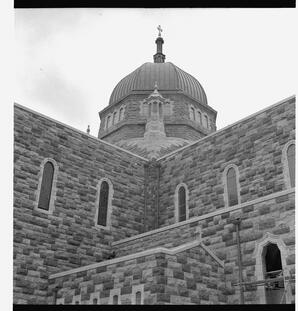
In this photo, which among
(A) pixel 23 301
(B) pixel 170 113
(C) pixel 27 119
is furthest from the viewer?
(B) pixel 170 113

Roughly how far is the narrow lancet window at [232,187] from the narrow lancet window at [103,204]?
4775 mm

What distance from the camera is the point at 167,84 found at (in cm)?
2523

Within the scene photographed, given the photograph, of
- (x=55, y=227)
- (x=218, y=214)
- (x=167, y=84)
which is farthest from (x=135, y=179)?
(x=167, y=84)

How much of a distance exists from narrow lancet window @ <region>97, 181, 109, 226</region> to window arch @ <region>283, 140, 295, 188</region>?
6.84 m

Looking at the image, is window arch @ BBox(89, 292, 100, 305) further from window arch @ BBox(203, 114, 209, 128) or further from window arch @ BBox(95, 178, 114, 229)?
window arch @ BBox(203, 114, 209, 128)

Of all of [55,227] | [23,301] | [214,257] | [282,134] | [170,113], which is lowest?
[23,301]

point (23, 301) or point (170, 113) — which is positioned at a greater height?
point (170, 113)

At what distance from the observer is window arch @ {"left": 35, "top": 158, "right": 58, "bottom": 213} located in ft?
45.6

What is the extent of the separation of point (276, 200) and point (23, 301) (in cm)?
787

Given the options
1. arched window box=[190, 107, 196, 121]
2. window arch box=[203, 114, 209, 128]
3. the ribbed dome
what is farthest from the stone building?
the ribbed dome

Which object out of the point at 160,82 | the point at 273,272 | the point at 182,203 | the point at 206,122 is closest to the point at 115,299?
the point at 273,272

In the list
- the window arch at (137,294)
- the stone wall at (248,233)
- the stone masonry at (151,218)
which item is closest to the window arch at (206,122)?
the stone masonry at (151,218)

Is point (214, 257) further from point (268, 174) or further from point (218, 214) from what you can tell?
point (268, 174)
